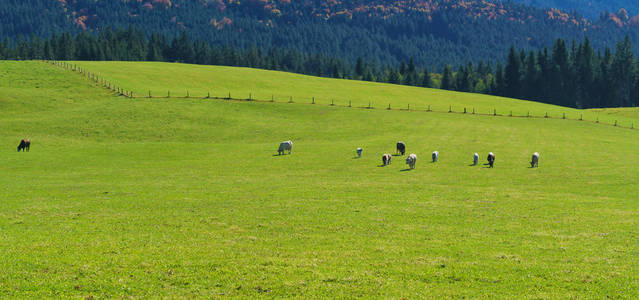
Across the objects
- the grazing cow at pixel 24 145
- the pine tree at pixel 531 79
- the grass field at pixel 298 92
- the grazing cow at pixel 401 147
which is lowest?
the grazing cow at pixel 24 145

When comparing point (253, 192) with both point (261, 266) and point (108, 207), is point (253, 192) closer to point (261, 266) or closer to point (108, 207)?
point (108, 207)

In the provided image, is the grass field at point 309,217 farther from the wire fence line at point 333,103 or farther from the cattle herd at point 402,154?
the wire fence line at point 333,103

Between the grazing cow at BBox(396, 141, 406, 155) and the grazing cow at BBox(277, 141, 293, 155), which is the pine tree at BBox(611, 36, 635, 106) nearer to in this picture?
the grazing cow at BBox(396, 141, 406, 155)

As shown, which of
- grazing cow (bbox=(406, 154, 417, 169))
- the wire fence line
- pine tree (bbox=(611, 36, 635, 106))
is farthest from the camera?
pine tree (bbox=(611, 36, 635, 106))

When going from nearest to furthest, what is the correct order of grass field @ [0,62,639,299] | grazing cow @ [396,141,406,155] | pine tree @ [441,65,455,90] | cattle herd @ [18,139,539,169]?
grass field @ [0,62,639,299], cattle herd @ [18,139,539,169], grazing cow @ [396,141,406,155], pine tree @ [441,65,455,90]

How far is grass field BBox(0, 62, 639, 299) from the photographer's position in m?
14.0

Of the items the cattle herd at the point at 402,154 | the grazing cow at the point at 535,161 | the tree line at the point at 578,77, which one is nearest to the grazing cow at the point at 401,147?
the cattle herd at the point at 402,154

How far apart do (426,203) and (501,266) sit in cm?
1070

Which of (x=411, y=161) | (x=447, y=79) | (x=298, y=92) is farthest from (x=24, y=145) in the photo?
(x=447, y=79)

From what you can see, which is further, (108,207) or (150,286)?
(108,207)

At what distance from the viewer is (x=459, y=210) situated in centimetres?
2434

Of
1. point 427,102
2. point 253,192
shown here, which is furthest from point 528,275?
point 427,102

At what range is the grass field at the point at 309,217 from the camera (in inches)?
552

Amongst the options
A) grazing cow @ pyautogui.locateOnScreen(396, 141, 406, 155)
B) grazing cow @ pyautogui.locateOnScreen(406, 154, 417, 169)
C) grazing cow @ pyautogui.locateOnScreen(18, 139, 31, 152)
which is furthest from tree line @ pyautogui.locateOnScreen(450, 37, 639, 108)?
grazing cow @ pyautogui.locateOnScreen(18, 139, 31, 152)
